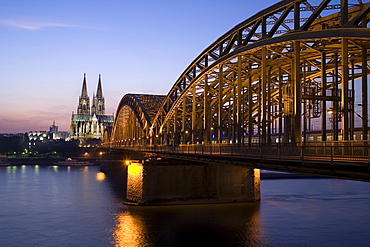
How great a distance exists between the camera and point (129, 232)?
121ft

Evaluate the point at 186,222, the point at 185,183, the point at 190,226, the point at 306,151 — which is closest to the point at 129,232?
the point at 190,226

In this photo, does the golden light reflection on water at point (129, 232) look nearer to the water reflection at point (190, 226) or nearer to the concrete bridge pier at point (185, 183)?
the water reflection at point (190, 226)

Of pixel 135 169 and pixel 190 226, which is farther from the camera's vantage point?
pixel 135 169

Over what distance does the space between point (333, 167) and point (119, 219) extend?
27092 millimetres

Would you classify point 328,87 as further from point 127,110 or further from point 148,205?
point 127,110

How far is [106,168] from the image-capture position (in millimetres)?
122250

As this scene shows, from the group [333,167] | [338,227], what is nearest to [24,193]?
[338,227]

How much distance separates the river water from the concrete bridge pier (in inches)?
51.3

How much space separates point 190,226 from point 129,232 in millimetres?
5218

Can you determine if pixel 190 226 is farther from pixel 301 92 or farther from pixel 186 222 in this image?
pixel 301 92

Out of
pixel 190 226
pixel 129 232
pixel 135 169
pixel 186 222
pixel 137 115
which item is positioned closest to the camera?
pixel 129 232

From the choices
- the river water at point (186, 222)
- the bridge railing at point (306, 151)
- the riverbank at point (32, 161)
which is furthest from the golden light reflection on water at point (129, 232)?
the riverbank at point (32, 161)

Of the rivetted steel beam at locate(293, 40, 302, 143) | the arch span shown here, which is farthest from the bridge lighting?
the arch span

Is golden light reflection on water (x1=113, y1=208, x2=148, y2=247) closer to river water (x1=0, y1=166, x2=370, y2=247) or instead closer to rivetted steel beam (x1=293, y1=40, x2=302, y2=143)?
river water (x1=0, y1=166, x2=370, y2=247)
